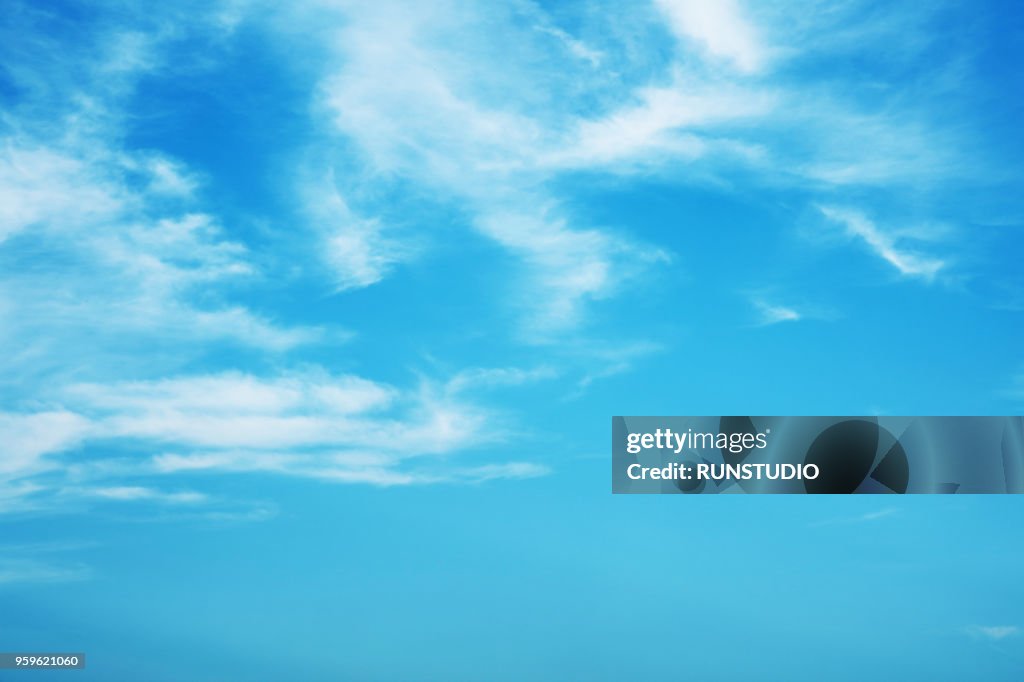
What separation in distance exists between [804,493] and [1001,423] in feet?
20.9

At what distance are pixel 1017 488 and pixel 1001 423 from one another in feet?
6.77

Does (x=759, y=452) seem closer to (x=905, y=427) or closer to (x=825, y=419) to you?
(x=825, y=419)

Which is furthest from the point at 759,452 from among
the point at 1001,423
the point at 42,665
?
the point at 42,665

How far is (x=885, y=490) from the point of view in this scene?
3794 cm

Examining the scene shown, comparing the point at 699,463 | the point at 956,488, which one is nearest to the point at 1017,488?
the point at 956,488

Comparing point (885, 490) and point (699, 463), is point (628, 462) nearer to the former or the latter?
point (699, 463)

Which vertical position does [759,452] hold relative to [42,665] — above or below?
above

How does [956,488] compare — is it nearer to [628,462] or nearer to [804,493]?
[804,493]

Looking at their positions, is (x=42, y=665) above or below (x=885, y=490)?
below

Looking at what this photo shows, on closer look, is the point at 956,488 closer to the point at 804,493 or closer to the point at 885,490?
the point at 885,490

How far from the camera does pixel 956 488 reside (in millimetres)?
38000

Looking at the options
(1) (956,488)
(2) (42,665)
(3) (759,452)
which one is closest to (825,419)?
(3) (759,452)

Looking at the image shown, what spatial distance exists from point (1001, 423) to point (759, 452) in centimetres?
742

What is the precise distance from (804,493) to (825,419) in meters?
2.33
